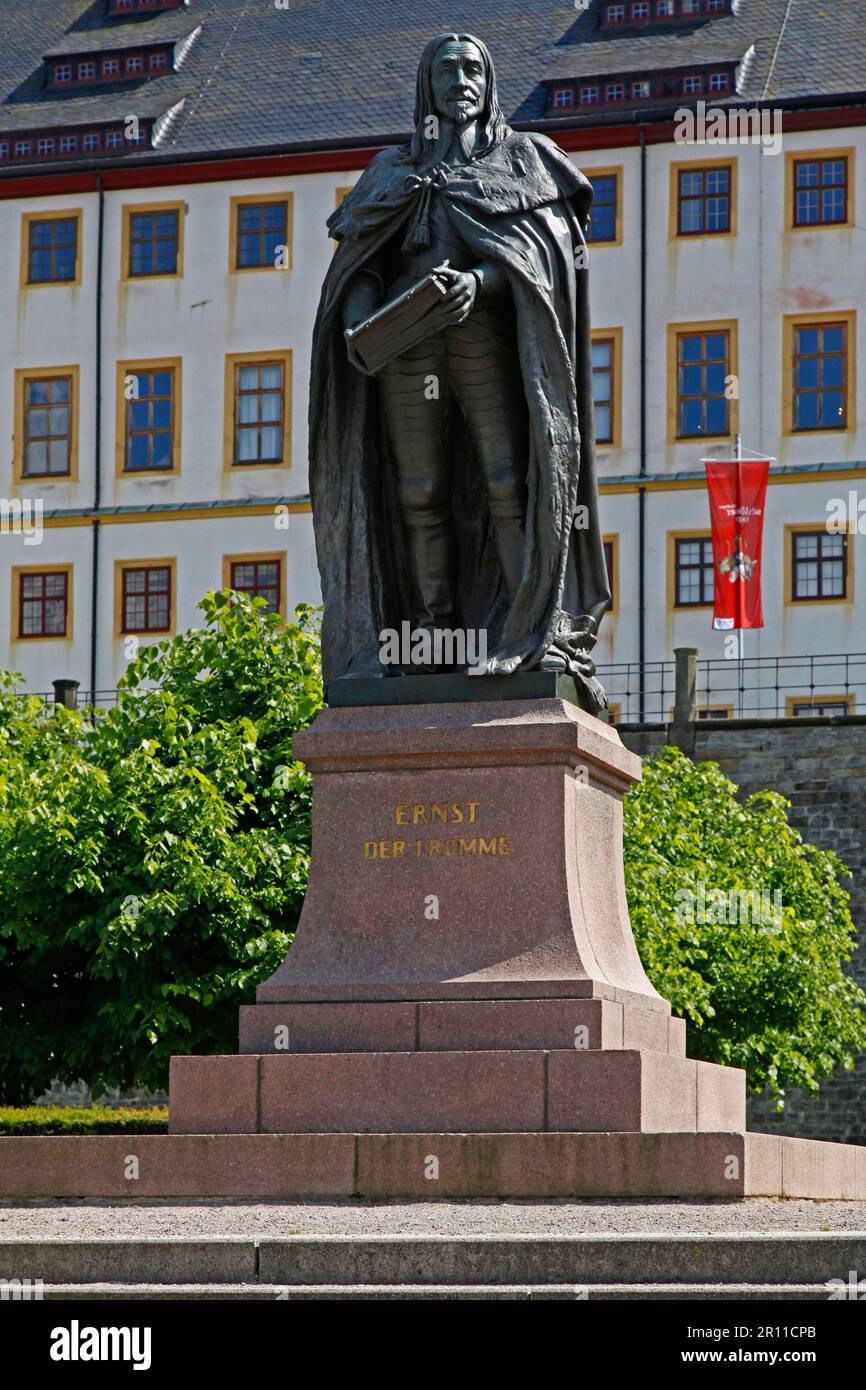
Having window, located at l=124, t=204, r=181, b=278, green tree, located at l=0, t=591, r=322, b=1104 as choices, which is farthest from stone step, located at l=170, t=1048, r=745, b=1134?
window, located at l=124, t=204, r=181, b=278

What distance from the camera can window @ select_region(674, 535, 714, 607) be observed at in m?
45.7

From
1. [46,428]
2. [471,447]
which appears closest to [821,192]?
[46,428]

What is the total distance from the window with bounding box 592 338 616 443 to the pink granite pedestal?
1399 inches

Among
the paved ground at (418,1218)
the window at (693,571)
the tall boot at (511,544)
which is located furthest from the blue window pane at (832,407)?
the paved ground at (418,1218)

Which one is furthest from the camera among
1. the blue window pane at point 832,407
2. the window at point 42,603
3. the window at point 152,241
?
the window at point 152,241

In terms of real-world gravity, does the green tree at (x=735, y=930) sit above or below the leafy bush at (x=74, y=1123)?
above

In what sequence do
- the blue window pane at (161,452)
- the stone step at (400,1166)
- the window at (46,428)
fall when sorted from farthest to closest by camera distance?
the window at (46,428)
the blue window pane at (161,452)
the stone step at (400,1166)

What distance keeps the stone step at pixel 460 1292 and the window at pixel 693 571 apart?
38575 millimetres

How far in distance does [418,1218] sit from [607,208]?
3990 cm

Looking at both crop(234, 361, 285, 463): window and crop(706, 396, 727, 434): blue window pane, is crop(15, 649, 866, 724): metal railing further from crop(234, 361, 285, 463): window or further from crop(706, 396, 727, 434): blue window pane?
crop(234, 361, 285, 463): window

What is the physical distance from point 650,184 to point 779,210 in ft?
7.60

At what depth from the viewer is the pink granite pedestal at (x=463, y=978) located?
973 cm

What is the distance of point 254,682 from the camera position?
27375 millimetres

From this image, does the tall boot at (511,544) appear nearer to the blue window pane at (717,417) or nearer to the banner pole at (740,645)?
the banner pole at (740,645)
